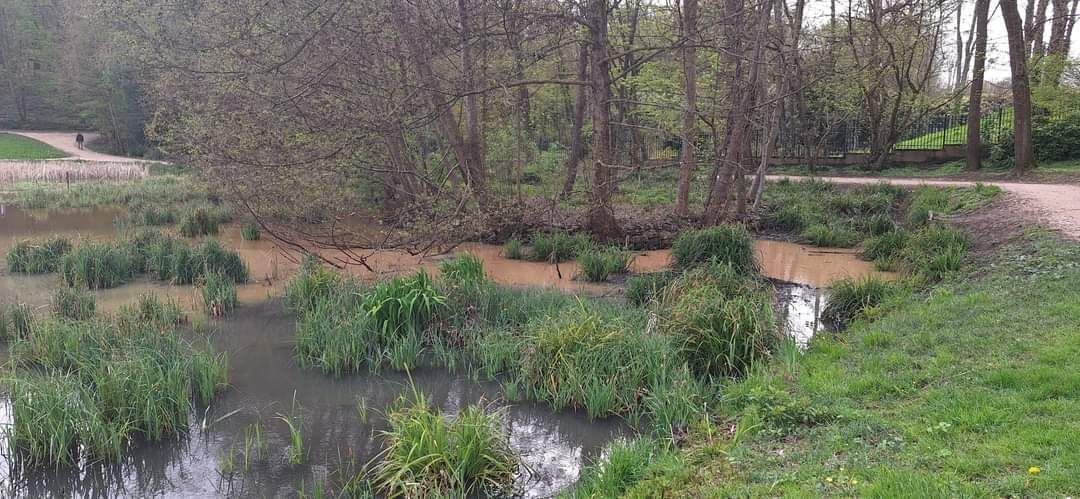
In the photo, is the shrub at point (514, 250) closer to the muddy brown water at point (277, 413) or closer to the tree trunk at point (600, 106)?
the tree trunk at point (600, 106)

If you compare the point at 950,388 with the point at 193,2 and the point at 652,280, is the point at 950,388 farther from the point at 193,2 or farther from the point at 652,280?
the point at 193,2

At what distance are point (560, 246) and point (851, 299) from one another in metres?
5.13

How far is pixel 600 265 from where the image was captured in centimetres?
1066

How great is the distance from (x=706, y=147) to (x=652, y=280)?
10859 millimetres

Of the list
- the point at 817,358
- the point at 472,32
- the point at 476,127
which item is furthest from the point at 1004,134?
the point at 817,358

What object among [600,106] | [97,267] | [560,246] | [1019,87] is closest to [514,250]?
[560,246]

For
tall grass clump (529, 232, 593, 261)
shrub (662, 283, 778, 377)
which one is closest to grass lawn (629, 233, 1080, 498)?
shrub (662, 283, 778, 377)

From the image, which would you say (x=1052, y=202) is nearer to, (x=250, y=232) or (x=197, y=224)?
(x=250, y=232)

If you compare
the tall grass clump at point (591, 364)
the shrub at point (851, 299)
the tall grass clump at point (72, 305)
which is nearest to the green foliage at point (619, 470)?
the tall grass clump at point (591, 364)

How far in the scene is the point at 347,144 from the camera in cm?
1030

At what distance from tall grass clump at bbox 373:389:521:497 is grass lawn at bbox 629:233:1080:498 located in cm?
100

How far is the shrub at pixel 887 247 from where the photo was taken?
11000 millimetres

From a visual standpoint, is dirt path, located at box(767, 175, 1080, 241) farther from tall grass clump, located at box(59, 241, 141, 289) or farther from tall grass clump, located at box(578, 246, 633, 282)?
tall grass clump, located at box(59, 241, 141, 289)

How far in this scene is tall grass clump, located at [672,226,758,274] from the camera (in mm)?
9477
